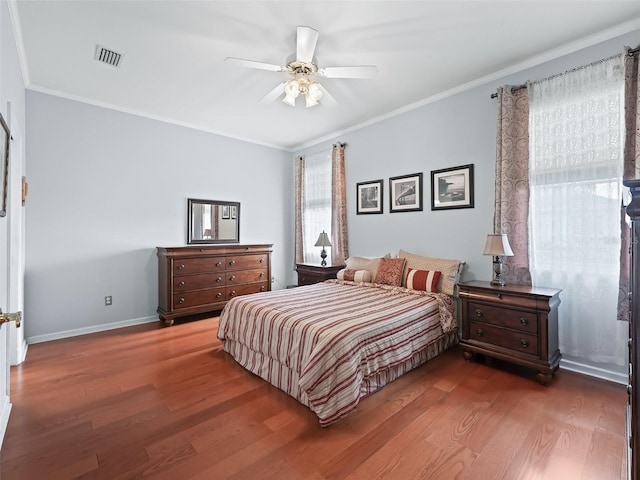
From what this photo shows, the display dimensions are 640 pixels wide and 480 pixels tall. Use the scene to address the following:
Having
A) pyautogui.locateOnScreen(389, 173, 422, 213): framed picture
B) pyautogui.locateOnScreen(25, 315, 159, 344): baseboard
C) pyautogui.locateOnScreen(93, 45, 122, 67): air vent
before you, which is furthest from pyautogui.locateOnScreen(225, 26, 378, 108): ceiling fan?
pyautogui.locateOnScreen(25, 315, 159, 344): baseboard

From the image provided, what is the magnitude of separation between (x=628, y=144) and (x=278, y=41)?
2.80 meters

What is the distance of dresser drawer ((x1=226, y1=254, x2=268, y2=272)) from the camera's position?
4.36 metres

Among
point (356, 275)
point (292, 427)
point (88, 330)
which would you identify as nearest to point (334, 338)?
point (292, 427)

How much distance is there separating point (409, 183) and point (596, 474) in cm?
300

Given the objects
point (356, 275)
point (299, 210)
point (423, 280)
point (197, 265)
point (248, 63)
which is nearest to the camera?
point (248, 63)

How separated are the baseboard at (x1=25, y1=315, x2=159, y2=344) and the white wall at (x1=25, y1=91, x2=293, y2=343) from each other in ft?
0.04

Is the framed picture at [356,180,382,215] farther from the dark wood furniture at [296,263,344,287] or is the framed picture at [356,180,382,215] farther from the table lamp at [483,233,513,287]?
the table lamp at [483,233,513,287]

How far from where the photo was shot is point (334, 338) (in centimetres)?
199

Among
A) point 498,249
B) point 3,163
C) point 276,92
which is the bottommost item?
point 498,249

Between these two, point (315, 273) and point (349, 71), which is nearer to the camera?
point (349, 71)

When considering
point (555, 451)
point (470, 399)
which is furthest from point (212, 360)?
point (555, 451)

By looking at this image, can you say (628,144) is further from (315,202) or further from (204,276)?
(204,276)

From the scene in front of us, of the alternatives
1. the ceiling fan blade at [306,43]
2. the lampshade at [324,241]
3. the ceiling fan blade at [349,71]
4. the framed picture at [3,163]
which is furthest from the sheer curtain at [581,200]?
the framed picture at [3,163]

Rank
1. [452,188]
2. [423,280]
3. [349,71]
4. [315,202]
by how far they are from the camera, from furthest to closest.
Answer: [315,202], [452,188], [423,280], [349,71]
